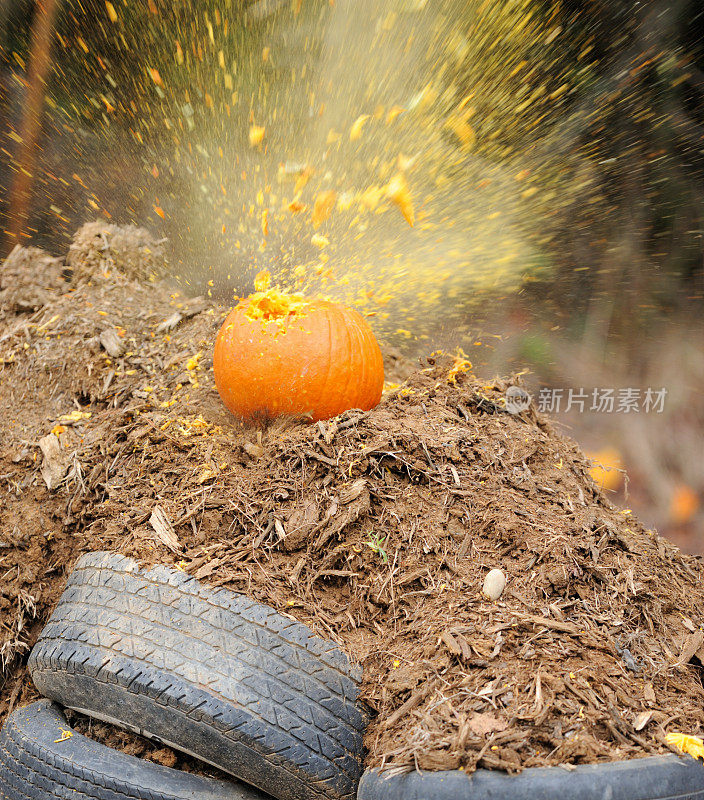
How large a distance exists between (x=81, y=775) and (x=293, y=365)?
1.58 metres

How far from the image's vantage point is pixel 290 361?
2.52 meters

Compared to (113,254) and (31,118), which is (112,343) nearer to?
(113,254)

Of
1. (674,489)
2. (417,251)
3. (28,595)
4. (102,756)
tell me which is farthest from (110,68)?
(674,489)

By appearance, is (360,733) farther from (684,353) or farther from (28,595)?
(684,353)

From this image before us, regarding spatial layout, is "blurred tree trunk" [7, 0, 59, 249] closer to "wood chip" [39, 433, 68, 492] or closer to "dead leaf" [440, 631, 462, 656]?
"wood chip" [39, 433, 68, 492]

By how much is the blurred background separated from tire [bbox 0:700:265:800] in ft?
8.70

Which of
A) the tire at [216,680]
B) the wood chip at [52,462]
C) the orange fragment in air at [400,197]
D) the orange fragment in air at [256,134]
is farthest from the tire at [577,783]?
the orange fragment in air at [256,134]

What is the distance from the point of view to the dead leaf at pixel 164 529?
2028 mm

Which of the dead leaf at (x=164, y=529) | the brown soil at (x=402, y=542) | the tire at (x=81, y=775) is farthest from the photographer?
the dead leaf at (x=164, y=529)

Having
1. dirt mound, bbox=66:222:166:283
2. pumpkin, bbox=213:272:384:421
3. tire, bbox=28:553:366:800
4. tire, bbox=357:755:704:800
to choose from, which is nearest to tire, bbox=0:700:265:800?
tire, bbox=28:553:366:800

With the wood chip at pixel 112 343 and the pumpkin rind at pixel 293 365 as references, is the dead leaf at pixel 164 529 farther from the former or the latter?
the wood chip at pixel 112 343

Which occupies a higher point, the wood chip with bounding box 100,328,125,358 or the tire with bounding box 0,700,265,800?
the wood chip with bounding box 100,328,125,358

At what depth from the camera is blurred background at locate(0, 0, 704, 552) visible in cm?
396

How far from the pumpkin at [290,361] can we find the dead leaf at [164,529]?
25.2 inches
